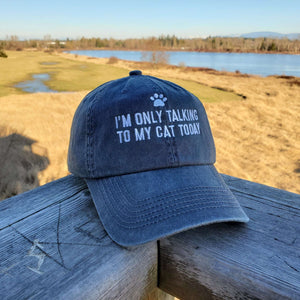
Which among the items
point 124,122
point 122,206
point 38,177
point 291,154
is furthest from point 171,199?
point 291,154

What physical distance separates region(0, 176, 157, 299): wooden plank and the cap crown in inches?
5.2

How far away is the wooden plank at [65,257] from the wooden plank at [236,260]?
5cm

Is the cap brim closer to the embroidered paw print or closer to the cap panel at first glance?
the cap panel

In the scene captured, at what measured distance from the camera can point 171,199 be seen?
0.65m

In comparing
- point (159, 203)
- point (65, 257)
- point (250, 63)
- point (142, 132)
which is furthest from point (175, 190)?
point (250, 63)

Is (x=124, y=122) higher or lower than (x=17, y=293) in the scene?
higher

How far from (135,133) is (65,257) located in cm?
34

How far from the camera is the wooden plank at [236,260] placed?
1.67 feet

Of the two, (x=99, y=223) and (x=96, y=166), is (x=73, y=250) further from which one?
(x=96, y=166)

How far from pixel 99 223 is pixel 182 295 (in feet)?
0.81

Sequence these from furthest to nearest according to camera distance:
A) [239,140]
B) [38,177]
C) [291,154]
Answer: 1. [239,140]
2. [291,154]
3. [38,177]

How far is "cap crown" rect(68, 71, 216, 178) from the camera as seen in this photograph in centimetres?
71

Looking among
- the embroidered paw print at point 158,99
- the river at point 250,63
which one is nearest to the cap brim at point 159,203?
the embroidered paw print at point 158,99

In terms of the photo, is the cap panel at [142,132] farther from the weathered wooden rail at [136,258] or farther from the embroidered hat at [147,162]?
the weathered wooden rail at [136,258]
